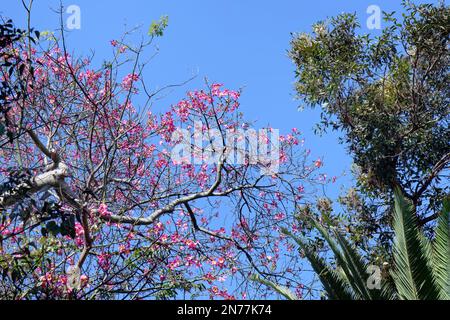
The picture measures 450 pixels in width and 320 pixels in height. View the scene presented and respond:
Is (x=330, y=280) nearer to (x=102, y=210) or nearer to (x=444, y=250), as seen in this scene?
(x=444, y=250)

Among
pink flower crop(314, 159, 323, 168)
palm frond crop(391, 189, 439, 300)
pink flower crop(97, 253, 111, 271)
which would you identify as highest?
pink flower crop(314, 159, 323, 168)

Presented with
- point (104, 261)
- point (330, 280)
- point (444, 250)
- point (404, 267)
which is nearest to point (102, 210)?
point (104, 261)

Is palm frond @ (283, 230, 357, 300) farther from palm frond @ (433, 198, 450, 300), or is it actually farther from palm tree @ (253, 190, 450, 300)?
palm frond @ (433, 198, 450, 300)

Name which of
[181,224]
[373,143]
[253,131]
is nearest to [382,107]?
[373,143]

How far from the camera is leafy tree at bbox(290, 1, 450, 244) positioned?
988 centimetres

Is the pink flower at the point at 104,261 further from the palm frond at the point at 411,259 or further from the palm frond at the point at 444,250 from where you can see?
the palm frond at the point at 444,250

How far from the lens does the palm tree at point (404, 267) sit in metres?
5.88

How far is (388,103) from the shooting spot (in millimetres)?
10062

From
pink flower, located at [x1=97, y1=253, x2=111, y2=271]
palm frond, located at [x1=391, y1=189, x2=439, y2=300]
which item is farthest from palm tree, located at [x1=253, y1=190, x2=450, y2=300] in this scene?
pink flower, located at [x1=97, y1=253, x2=111, y2=271]

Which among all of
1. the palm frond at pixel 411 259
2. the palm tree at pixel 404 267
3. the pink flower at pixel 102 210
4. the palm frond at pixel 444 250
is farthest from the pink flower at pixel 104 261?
the palm frond at pixel 444 250

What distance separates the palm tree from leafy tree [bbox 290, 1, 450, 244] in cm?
369

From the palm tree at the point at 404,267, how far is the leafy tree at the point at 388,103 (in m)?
3.69

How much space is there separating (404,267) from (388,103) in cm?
449
